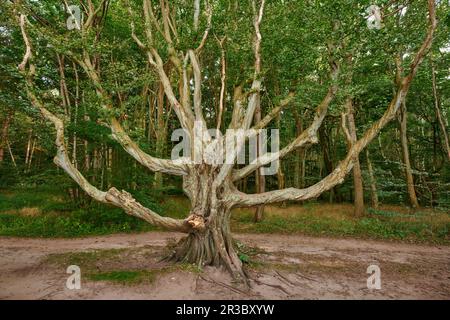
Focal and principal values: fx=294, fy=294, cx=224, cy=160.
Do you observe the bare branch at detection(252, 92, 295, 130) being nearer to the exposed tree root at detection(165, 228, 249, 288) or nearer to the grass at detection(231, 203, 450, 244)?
the exposed tree root at detection(165, 228, 249, 288)

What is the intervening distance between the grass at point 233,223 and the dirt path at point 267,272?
102 cm

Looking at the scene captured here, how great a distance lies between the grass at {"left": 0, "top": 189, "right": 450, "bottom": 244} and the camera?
12289 millimetres

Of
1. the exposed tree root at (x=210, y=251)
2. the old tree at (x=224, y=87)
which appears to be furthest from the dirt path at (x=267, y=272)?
the old tree at (x=224, y=87)

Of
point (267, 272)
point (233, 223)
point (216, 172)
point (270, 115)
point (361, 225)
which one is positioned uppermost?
point (270, 115)

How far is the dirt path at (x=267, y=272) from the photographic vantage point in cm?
623

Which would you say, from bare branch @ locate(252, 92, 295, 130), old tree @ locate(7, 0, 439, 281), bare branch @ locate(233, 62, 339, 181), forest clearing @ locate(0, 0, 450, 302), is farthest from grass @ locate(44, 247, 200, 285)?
bare branch @ locate(252, 92, 295, 130)

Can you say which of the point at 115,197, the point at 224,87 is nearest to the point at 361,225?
the point at 224,87

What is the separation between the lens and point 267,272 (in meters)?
7.60

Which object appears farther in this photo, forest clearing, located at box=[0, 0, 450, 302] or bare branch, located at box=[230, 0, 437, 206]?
bare branch, located at box=[230, 0, 437, 206]

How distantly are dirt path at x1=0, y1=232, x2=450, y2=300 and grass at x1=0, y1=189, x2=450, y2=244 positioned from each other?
102cm

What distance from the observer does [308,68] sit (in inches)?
399

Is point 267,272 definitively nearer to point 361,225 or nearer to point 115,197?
point 115,197

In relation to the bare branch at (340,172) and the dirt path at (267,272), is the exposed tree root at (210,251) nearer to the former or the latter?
the dirt path at (267,272)

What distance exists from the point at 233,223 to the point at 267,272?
24.8 ft
